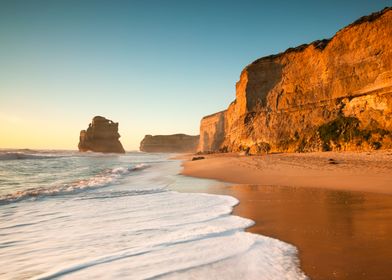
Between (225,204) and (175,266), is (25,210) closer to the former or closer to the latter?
(225,204)

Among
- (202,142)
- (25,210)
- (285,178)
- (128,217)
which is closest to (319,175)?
(285,178)

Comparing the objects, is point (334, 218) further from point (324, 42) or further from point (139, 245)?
point (324, 42)

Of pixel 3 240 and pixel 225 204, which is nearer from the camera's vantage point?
pixel 3 240

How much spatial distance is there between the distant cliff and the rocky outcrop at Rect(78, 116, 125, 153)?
74.1 metres

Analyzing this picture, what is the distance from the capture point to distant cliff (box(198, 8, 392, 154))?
54.7 ft

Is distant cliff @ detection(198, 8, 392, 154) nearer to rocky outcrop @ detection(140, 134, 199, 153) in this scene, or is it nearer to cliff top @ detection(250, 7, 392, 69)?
cliff top @ detection(250, 7, 392, 69)

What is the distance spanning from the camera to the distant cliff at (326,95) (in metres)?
16.7

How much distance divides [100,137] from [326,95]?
8588cm

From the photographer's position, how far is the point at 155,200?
6.91 meters

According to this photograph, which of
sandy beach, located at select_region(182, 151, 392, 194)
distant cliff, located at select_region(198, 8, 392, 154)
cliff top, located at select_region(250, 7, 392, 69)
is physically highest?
cliff top, located at select_region(250, 7, 392, 69)

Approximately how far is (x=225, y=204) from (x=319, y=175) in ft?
18.0

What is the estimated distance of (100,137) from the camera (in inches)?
3733

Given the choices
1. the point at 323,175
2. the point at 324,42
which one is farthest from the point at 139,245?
the point at 324,42

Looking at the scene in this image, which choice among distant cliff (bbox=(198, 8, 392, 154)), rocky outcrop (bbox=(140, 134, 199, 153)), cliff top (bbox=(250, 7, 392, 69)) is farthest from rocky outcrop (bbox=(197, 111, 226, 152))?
rocky outcrop (bbox=(140, 134, 199, 153))
